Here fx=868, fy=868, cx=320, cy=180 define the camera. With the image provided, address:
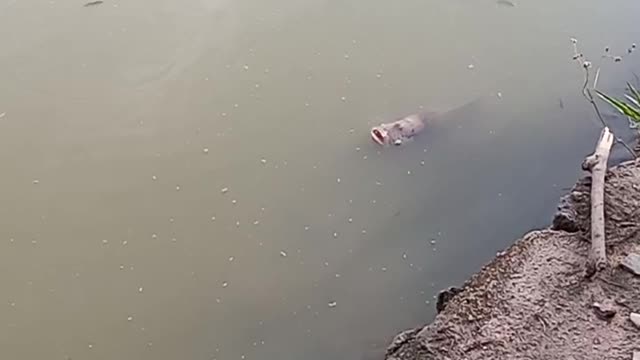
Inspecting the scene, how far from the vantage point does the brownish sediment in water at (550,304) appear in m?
1.90

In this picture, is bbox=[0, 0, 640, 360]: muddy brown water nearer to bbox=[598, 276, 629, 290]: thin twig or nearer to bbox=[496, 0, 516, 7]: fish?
bbox=[496, 0, 516, 7]: fish

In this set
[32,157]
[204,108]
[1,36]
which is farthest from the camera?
[1,36]

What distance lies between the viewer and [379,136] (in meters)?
2.78

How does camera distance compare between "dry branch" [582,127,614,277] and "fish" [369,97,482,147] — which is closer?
"dry branch" [582,127,614,277]

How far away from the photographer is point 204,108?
2885 millimetres

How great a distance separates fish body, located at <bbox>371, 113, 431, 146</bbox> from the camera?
2.77 m

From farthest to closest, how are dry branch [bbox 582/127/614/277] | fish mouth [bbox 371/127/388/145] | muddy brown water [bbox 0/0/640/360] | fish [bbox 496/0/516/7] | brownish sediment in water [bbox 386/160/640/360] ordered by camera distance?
fish [bbox 496/0/516/7], fish mouth [bbox 371/127/388/145], muddy brown water [bbox 0/0/640/360], dry branch [bbox 582/127/614/277], brownish sediment in water [bbox 386/160/640/360]

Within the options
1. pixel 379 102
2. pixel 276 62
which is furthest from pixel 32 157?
pixel 379 102

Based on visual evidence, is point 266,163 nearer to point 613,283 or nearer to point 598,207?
point 598,207

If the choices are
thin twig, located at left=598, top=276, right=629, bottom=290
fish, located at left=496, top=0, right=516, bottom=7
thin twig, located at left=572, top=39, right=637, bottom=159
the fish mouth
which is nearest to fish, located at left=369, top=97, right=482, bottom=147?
the fish mouth

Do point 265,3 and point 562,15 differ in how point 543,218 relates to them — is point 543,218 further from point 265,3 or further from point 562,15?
point 265,3

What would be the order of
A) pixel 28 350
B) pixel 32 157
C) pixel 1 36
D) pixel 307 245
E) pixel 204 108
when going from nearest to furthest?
pixel 28 350 → pixel 307 245 → pixel 32 157 → pixel 204 108 → pixel 1 36

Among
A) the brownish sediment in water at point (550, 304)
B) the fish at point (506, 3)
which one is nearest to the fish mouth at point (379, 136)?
the brownish sediment in water at point (550, 304)

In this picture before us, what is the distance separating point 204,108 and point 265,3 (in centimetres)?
60
